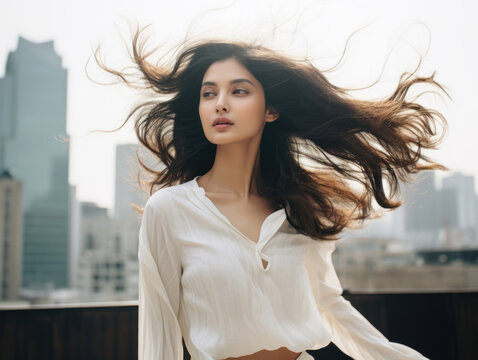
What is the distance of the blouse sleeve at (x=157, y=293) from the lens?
1615mm

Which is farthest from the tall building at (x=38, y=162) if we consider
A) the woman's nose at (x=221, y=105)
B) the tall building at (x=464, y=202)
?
the woman's nose at (x=221, y=105)

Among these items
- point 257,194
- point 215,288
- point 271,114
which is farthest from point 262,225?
point 271,114

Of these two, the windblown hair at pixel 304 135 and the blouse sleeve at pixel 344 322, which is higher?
the windblown hair at pixel 304 135

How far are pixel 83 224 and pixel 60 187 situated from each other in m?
8.15

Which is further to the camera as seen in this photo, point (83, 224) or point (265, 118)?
point (83, 224)

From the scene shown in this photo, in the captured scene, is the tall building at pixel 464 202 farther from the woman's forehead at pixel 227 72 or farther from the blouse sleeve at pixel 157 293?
the blouse sleeve at pixel 157 293

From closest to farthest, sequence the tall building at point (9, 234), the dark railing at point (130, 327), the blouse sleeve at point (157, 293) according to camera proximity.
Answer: the blouse sleeve at point (157, 293) → the dark railing at point (130, 327) → the tall building at point (9, 234)

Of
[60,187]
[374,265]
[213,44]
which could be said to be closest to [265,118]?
[213,44]

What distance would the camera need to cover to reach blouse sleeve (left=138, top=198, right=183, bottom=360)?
1.62 m

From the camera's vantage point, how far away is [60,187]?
77.8 m

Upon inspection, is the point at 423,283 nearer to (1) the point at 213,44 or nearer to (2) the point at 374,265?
(2) the point at 374,265

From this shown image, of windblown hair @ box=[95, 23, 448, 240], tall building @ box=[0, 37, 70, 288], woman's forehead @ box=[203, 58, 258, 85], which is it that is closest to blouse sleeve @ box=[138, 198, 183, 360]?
windblown hair @ box=[95, 23, 448, 240]

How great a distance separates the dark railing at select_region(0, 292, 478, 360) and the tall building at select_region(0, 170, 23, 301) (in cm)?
5944

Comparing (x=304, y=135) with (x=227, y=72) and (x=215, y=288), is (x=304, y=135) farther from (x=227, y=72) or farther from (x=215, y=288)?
(x=215, y=288)
